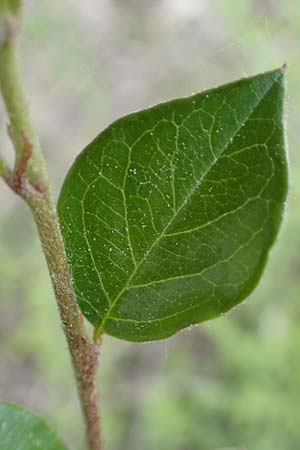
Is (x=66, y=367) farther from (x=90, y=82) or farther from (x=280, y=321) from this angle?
(x=90, y=82)

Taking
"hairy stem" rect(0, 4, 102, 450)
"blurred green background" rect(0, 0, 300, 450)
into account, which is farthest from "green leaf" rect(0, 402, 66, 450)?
"blurred green background" rect(0, 0, 300, 450)

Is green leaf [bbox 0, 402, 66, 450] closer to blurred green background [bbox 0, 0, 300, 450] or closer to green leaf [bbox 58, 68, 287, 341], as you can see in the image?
green leaf [bbox 58, 68, 287, 341]

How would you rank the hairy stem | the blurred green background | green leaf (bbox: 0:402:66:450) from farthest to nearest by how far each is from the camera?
1. the blurred green background
2. green leaf (bbox: 0:402:66:450)
3. the hairy stem

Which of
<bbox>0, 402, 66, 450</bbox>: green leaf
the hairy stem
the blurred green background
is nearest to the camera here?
the hairy stem

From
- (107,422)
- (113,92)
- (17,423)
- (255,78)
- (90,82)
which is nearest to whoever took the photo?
(255,78)

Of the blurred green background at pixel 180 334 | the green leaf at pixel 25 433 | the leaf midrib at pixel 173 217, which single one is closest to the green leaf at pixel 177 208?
the leaf midrib at pixel 173 217

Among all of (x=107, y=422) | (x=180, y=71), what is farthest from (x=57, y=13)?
(x=107, y=422)
